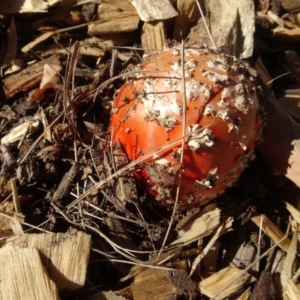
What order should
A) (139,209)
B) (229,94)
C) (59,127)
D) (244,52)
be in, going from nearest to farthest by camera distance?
(229,94), (139,209), (59,127), (244,52)

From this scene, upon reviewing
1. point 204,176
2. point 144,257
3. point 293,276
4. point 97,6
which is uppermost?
point 97,6

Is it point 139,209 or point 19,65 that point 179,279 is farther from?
point 19,65

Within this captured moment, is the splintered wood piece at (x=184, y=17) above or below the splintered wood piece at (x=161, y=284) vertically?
above

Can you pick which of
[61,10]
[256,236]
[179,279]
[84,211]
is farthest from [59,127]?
[256,236]

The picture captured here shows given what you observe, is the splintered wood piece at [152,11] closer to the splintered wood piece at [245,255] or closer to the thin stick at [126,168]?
the thin stick at [126,168]

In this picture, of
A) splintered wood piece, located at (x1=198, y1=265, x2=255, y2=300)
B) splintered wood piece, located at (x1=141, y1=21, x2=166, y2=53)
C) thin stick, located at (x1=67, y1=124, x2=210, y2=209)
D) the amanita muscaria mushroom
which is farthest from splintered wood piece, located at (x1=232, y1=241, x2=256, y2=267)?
splintered wood piece, located at (x1=141, y1=21, x2=166, y2=53)

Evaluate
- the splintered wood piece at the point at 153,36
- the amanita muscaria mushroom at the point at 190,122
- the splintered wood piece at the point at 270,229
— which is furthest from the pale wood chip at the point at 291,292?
the splintered wood piece at the point at 153,36
